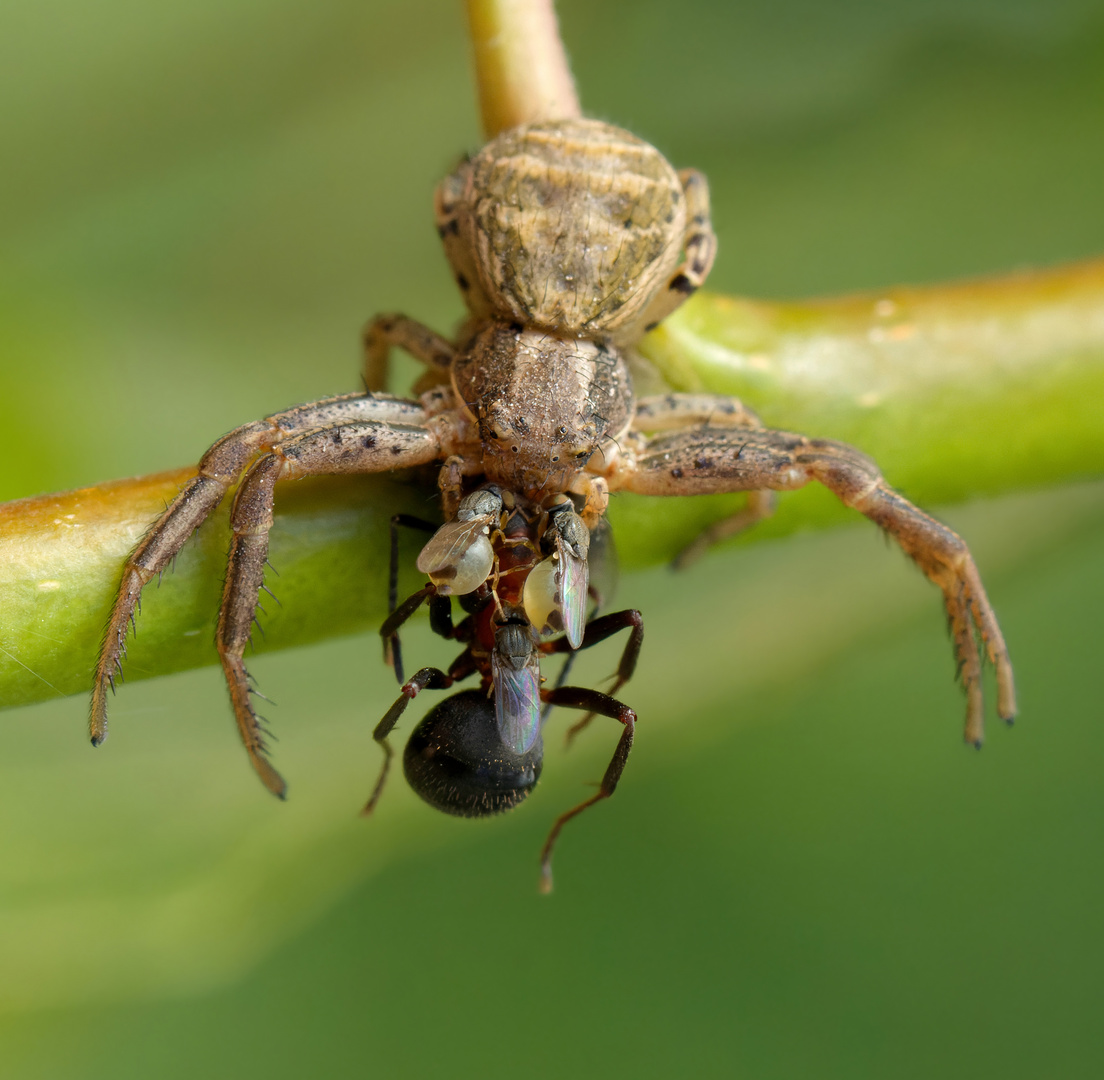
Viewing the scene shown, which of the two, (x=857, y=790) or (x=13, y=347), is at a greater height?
(x=13, y=347)

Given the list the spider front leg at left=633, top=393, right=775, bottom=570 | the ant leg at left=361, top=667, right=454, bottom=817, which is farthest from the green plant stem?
the ant leg at left=361, top=667, right=454, bottom=817

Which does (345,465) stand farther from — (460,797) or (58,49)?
(58,49)

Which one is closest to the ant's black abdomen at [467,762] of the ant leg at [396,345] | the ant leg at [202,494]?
the ant leg at [202,494]

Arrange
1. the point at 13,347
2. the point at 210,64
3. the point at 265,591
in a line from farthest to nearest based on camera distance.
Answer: the point at 210,64
the point at 13,347
the point at 265,591

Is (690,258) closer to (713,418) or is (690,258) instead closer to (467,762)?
(713,418)

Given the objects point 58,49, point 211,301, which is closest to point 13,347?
point 211,301

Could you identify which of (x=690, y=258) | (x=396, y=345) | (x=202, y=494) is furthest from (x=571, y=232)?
(x=202, y=494)
